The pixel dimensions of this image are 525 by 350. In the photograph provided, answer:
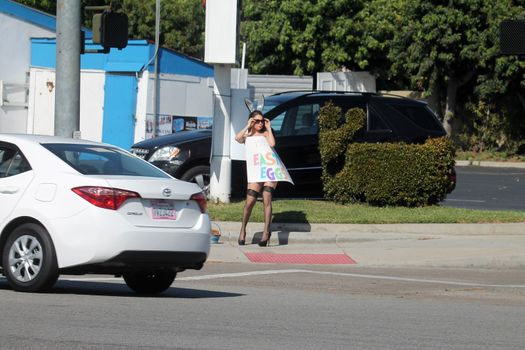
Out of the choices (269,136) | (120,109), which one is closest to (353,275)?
(269,136)

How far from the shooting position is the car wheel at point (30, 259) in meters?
9.88

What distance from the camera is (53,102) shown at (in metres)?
32.7

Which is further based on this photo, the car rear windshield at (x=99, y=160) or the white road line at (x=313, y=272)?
the white road line at (x=313, y=272)

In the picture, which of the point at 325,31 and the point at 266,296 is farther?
the point at 325,31

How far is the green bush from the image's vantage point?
1733cm

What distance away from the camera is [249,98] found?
18.1 meters

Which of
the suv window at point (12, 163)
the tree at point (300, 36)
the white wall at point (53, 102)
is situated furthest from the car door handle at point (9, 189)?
the tree at point (300, 36)

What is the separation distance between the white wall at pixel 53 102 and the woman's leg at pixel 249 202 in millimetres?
17206

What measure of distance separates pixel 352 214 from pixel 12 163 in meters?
7.35

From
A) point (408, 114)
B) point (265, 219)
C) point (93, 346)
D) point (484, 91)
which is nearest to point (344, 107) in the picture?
point (408, 114)

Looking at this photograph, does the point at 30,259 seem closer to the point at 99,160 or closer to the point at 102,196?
the point at 102,196

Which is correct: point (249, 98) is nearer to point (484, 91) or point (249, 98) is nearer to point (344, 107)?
point (344, 107)

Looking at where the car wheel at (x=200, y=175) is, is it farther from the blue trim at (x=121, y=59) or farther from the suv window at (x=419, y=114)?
the blue trim at (x=121, y=59)

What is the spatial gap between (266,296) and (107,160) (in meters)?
2.15
